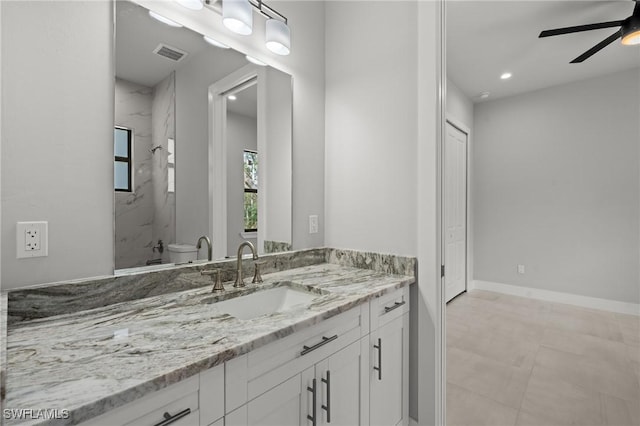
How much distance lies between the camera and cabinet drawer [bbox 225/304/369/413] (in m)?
0.80

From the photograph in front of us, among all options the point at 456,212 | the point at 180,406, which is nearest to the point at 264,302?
the point at 180,406

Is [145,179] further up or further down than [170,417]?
further up

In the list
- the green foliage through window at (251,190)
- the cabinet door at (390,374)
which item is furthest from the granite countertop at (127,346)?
the green foliage through window at (251,190)

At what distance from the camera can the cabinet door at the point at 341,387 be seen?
1.06 meters

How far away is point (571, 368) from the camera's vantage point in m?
2.28

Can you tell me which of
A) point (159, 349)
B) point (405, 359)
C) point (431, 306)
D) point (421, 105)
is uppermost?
point (421, 105)

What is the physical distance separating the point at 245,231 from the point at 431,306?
3.44ft

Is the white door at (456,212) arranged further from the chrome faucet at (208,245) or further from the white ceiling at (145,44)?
the white ceiling at (145,44)

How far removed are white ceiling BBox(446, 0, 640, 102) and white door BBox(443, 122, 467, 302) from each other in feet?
2.44

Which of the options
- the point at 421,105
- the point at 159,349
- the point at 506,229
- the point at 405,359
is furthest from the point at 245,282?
the point at 506,229

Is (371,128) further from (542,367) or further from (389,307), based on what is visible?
(542,367)

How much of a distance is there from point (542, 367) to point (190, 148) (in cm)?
289

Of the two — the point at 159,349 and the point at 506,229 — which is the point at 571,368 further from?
the point at 159,349

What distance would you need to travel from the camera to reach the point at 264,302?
1407 mm
